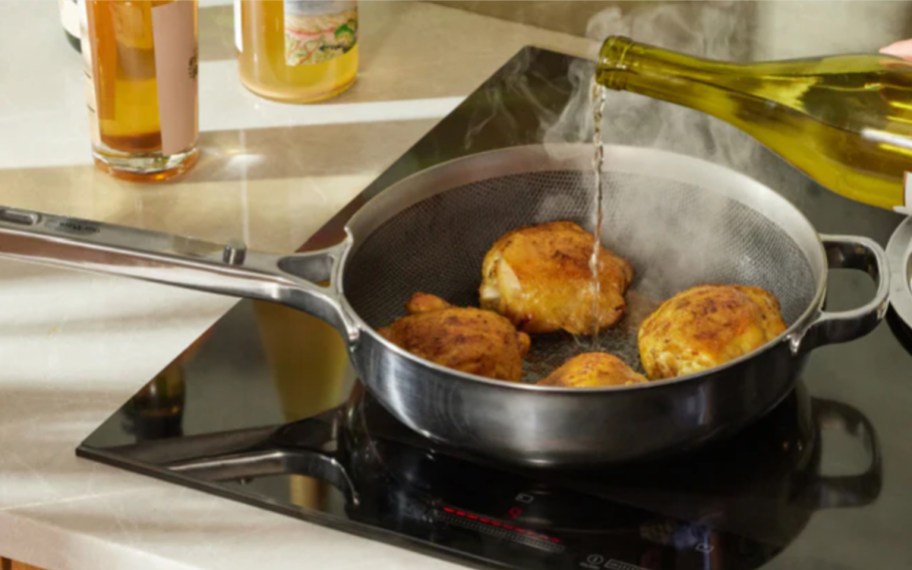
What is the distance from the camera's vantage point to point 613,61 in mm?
1199

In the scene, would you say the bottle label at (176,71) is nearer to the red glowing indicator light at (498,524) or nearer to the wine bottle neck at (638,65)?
the wine bottle neck at (638,65)

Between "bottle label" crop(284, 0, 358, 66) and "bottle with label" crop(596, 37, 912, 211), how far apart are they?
31 centimetres

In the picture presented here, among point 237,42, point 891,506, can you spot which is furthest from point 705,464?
point 237,42

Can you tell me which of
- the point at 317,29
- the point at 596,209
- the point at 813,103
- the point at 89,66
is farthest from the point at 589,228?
the point at 89,66

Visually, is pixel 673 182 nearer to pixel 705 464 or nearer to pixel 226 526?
pixel 705 464

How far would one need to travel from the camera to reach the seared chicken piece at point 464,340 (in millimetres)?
974

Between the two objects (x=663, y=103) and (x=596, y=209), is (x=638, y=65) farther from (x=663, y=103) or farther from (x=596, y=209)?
(x=663, y=103)

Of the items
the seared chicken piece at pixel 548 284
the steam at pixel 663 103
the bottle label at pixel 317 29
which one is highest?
the bottle label at pixel 317 29

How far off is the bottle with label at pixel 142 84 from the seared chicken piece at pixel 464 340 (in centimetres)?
38

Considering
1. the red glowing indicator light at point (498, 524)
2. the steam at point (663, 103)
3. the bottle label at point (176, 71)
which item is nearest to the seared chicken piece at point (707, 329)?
the red glowing indicator light at point (498, 524)

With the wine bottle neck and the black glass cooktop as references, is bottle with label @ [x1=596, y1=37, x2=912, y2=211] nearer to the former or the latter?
the wine bottle neck

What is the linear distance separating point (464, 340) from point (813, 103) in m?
0.49

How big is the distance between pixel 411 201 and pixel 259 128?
0.37 meters

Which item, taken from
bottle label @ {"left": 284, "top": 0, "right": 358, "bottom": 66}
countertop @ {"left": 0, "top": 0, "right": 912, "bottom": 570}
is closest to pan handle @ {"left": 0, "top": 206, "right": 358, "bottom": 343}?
countertop @ {"left": 0, "top": 0, "right": 912, "bottom": 570}
